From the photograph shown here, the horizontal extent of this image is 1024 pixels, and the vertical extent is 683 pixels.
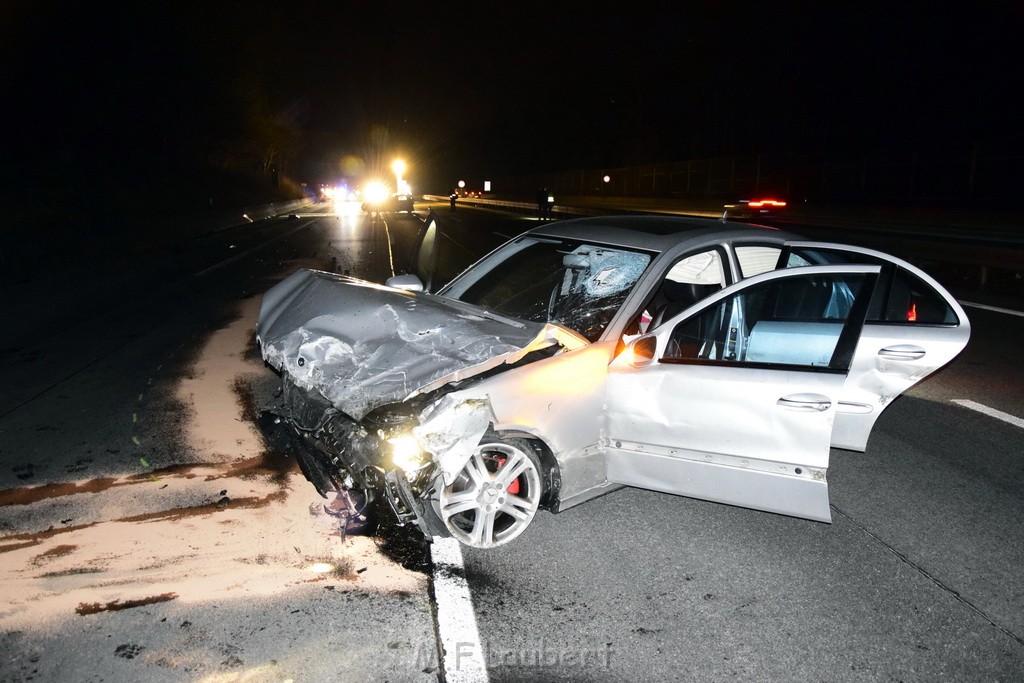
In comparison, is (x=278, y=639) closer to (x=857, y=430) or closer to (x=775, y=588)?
(x=775, y=588)

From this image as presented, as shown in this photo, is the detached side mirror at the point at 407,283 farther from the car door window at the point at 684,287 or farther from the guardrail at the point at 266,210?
the guardrail at the point at 266,210

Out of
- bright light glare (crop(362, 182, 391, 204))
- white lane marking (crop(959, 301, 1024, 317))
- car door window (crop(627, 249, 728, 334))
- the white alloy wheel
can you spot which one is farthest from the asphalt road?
bright light glare (crop(362, 182, 391, 204))

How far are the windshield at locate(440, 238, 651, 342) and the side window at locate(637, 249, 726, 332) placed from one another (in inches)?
9.3

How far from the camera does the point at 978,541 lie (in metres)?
4.29

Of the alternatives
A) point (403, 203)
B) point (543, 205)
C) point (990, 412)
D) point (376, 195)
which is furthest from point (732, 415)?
point (376, 195)

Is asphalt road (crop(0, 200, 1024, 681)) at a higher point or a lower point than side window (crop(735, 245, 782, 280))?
lower

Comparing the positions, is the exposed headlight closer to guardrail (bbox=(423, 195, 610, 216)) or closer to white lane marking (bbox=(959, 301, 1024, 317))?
white lane marking (bbox=(959, 301, 1024, 317))

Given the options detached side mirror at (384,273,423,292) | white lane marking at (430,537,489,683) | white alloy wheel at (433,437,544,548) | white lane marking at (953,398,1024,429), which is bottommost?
white lane marking at (953,398,1024,429)

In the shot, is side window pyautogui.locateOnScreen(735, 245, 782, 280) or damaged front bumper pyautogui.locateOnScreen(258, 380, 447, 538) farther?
side window pyautogui.locateOnScreen(735, 245, 782, 280)

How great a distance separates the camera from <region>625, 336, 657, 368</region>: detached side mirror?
13.5 ft

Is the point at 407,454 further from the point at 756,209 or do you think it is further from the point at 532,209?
the point at 532,209

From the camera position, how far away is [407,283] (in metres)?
5.71

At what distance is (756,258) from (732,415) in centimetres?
201

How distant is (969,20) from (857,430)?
5045 centimetres
